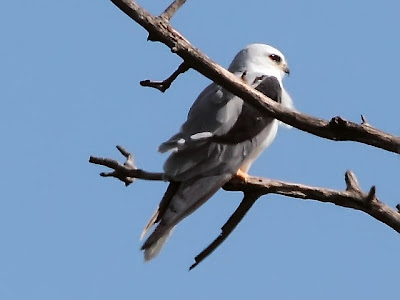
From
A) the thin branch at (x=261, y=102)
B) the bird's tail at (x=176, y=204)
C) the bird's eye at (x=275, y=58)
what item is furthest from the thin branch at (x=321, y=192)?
the bird's eye at (x=275, y=58)

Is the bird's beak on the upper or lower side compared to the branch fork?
upper

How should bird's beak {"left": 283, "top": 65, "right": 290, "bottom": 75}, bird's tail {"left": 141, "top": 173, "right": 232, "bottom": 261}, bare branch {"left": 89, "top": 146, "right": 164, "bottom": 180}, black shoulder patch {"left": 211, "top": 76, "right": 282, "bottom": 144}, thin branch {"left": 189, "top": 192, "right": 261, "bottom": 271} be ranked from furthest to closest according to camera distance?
bird's beak {"left": 283, "top": 65, "right": 290, "bottom": 75} < black shoulder patch {"left": 211, "top": 76, "right": 282, "bottom": 144} < bird's tail {"left": 141, "top": 173, "right": 232, "bottom": 261} < thin branch {"left": 189, "top": 192, "right": 261, "bottom": 271} < bare branch {"left": 89, "top": 146, "right": 164, "bottom": 180}

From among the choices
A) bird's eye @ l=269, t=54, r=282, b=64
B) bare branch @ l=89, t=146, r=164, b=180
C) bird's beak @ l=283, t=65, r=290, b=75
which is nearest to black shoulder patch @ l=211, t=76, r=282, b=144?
bare branch @ l=89, t=146, r=164, b=180

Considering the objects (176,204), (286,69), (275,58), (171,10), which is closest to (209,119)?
(176,204)

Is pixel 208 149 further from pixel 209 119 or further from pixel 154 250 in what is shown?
pixel 154 250

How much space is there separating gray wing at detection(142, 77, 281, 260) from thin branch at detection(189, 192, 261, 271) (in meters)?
0.33

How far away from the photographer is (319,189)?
413 centimetres

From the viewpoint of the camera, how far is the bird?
4.95m

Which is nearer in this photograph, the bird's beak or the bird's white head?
the bird's white head

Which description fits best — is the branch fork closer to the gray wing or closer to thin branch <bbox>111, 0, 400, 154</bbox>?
the gray wing

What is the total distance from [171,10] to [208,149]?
81.2 inches

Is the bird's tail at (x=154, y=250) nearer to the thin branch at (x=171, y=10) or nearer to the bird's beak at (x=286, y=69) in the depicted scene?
the thin branch at (x=171, y=10)

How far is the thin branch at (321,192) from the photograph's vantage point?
12.9 feet

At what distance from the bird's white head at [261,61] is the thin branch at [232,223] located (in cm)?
232
